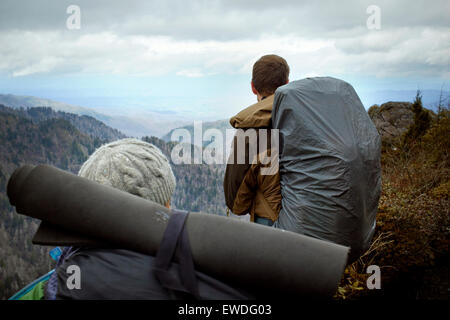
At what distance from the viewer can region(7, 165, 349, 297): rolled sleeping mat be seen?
97 cm

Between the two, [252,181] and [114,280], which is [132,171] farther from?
[252,181]

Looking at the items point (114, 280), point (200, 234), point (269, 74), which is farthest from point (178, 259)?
point (269, 74)

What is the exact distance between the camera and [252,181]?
2.69 m

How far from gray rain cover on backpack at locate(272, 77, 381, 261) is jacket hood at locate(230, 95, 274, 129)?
0.08 metres

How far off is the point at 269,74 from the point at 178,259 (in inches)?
85.2

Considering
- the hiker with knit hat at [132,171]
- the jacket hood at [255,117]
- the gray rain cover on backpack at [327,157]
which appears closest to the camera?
the hiker with knit hat at [132,171]

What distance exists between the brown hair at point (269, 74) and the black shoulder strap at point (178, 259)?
2080 mm

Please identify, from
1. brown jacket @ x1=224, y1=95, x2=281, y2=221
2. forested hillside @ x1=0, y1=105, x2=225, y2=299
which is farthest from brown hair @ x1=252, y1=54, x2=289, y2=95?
forested hillside @ x1=0, y1=105, x2=225, y2=299

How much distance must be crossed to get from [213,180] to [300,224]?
26.1 m

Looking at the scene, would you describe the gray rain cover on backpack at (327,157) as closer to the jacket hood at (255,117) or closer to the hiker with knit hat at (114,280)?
the jacket hood at (255,117)

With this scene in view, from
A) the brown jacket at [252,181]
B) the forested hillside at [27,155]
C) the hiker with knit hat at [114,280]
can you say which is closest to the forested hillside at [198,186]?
the forested hillside at [27,155]

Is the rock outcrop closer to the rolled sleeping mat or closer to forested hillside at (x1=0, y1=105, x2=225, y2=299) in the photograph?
forested hillside at (x1=0, y1=105, x2=225, y2=299)

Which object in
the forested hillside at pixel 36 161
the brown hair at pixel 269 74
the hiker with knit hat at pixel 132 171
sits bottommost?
the forested hillside at pixel 36 161

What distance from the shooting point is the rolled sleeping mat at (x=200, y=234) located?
966mm
